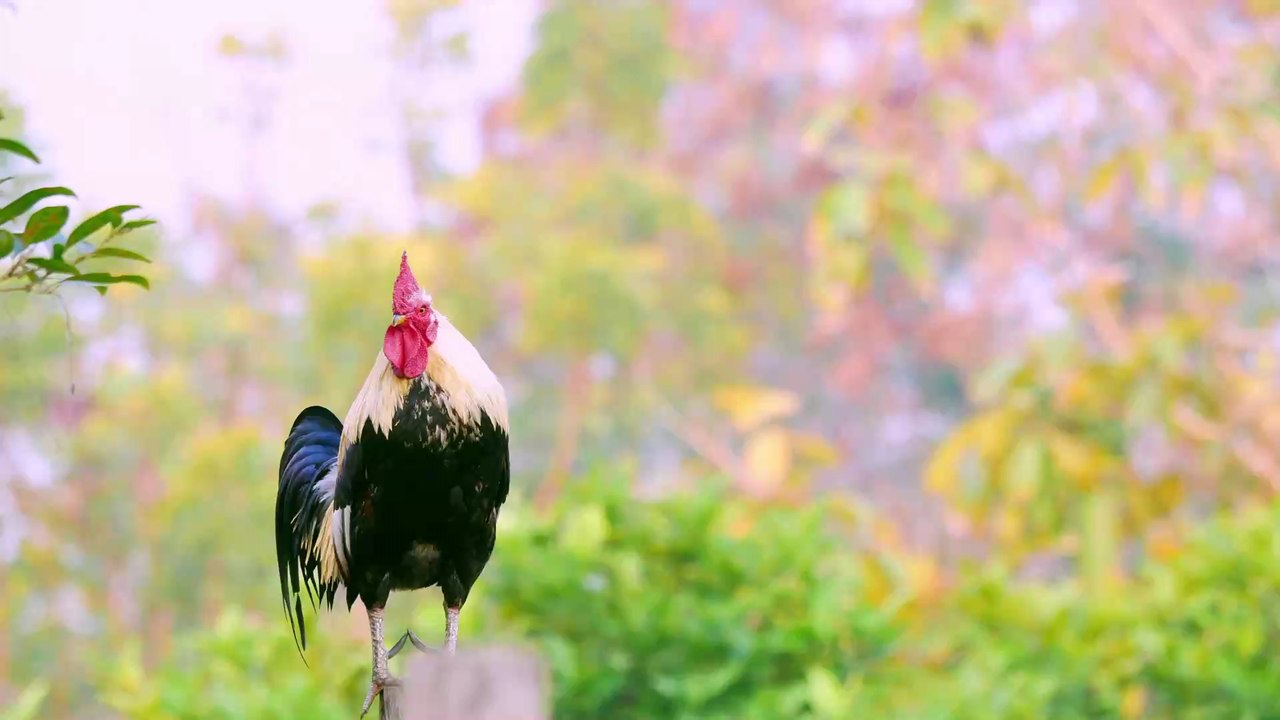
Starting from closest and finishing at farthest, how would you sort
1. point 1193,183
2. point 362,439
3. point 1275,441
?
point 362,439
point 1193,183
point 1275,441

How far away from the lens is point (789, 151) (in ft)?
39.8

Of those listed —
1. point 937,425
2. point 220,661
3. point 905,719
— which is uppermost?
point 937,425

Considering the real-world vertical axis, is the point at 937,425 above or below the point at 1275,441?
above

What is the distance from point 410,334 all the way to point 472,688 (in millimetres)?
407

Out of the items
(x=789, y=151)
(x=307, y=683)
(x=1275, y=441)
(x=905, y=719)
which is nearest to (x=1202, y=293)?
(x=1275, y=441)


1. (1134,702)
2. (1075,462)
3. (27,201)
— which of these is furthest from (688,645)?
(1075,462)

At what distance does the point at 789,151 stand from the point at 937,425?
113 inches

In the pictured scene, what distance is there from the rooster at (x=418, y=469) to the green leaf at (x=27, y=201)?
0.33 m

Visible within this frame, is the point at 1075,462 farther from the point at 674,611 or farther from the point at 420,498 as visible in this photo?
the point at 420,498

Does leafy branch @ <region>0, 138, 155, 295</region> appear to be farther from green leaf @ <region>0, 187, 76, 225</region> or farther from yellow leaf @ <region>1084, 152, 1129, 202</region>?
yellow leaf @ <region>1084, 152, 1129, 202</region>

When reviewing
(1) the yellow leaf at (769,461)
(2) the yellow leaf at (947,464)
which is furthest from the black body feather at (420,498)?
(2) the yellow leaf at (947,464)

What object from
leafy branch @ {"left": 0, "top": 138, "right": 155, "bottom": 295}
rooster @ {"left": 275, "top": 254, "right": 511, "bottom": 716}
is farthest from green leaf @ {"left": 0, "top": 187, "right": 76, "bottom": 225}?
rooster @ {"left": 275, "top": 254, "right": 511, "bottom": 716}

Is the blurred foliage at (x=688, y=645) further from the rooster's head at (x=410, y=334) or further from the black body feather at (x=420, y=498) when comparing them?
the rooster's head at (x=410, y=334)

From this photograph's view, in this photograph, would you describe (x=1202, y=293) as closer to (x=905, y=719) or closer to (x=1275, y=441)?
(x=1275, y=441)
